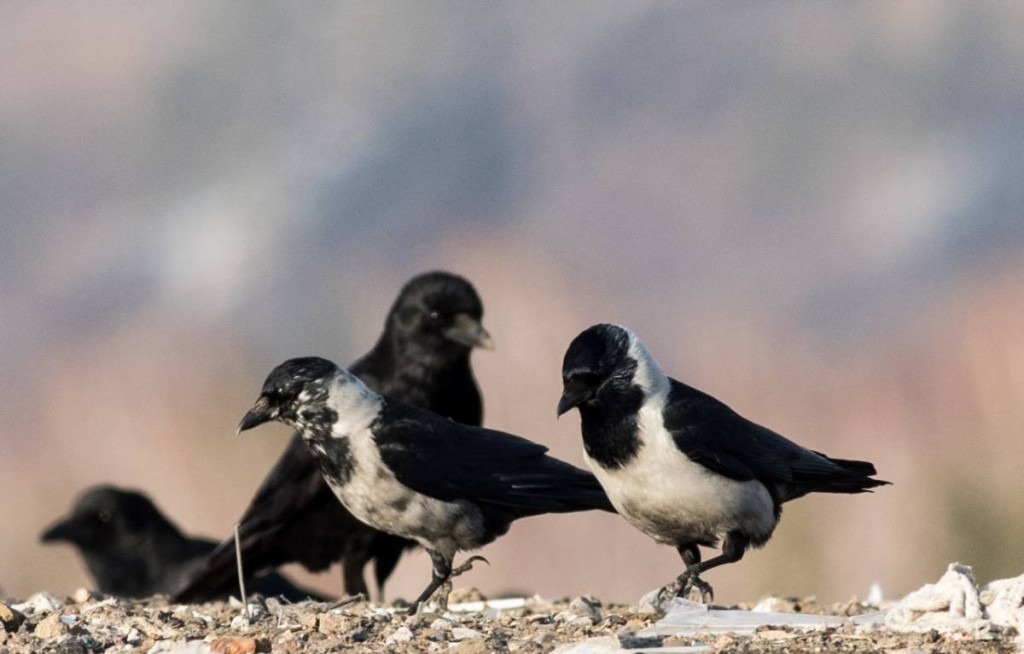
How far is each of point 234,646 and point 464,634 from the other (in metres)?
0.69

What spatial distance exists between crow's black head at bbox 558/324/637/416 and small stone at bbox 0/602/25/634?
193 cm

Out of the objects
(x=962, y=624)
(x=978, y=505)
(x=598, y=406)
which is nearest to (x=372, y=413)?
(x=598, y=406)

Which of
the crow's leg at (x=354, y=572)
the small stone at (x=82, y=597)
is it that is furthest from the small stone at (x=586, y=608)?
the crow's leg at (x=354, y=572)

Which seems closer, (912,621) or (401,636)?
(912,621)

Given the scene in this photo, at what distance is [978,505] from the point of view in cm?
1135

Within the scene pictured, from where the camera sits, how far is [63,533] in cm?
1290

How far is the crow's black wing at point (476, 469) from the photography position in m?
6.96

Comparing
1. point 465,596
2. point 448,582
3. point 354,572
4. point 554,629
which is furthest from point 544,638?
point 354,572

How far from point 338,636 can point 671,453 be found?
133 cm

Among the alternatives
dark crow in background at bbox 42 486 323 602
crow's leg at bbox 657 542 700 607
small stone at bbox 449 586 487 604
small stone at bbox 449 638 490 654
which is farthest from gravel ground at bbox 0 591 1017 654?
dark crow in background at bbox 42 486 323 602

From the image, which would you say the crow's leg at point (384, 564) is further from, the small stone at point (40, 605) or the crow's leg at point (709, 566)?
the crow's leg at point (709, 566)

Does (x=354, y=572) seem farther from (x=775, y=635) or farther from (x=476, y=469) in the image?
(x=775, y=635)

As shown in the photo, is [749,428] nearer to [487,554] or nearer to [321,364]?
[321,364]

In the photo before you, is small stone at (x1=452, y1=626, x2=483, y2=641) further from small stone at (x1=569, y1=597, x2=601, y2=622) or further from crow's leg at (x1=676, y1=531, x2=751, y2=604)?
crow's leg at (x1=676, y1=531, x2=751, y2=604)
